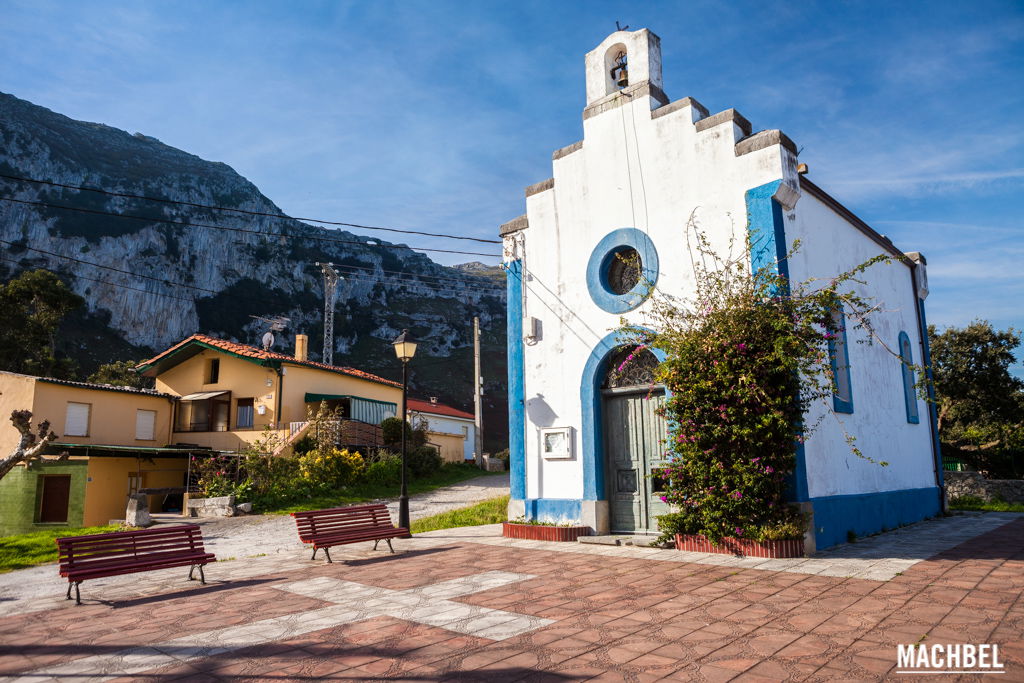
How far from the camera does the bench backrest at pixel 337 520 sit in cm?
901

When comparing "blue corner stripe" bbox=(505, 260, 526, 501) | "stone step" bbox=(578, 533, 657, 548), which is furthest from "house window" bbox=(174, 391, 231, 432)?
"stone step" bbox=(578, 533, 657, 548)

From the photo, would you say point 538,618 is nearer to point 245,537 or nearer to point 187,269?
point 245,537

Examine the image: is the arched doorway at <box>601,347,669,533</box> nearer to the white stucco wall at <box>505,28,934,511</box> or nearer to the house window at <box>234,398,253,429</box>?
the white stucco wall at <box>505,28,934,511</box>

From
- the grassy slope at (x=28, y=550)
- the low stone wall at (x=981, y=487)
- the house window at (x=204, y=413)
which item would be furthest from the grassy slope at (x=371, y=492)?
the low stone wall at (x=981, y=487)

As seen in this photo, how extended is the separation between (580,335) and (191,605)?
6911 millimetres

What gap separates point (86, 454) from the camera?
20172 mm

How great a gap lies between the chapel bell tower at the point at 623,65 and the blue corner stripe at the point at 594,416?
4.32 meters

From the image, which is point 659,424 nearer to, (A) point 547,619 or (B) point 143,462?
(A) point 547,619

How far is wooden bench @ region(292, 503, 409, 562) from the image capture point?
8938mm

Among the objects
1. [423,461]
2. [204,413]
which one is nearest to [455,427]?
[423,461]

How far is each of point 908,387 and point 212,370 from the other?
82.2 ft

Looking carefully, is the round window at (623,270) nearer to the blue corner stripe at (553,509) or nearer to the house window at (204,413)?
the blue corner stripe at (553,509)

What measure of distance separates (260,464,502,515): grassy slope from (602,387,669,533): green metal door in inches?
363

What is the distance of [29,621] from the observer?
6.31m
